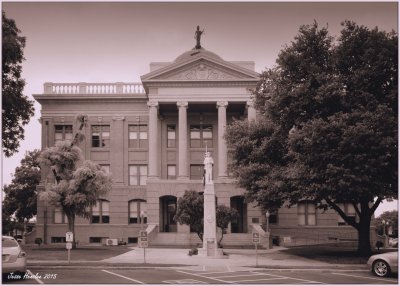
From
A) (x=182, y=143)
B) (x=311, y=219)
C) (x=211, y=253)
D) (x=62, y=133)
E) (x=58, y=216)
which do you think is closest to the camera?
(x=211, y=253)

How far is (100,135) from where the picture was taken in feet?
174

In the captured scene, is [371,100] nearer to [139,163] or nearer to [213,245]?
[213,245]

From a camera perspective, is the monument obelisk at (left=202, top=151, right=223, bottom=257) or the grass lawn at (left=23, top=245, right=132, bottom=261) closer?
the grass lawn at (left=23, top=245, right=132, bottom=261)

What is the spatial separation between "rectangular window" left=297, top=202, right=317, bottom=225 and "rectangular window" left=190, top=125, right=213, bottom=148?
10400 millimetres

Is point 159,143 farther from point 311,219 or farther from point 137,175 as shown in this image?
point 311,219

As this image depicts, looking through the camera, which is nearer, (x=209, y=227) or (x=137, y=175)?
(x=209, y=227)

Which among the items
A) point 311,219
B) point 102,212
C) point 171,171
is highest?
point 171,171

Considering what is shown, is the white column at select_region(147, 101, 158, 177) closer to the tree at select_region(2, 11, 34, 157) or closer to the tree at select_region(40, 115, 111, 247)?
the tree at select_region(40, 115, 111, 247)

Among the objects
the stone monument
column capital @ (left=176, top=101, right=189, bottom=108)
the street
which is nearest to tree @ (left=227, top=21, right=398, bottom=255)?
the stone monument

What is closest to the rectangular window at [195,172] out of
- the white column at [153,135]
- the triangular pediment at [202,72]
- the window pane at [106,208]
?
the white column at [153,135]

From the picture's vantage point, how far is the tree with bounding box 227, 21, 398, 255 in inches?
1028

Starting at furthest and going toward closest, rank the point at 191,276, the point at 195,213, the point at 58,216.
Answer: the point at 58,216, the point at 195,213, the point at 191,276

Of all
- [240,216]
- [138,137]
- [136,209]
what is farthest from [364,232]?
[138,137]

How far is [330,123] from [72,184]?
19.5 meters
